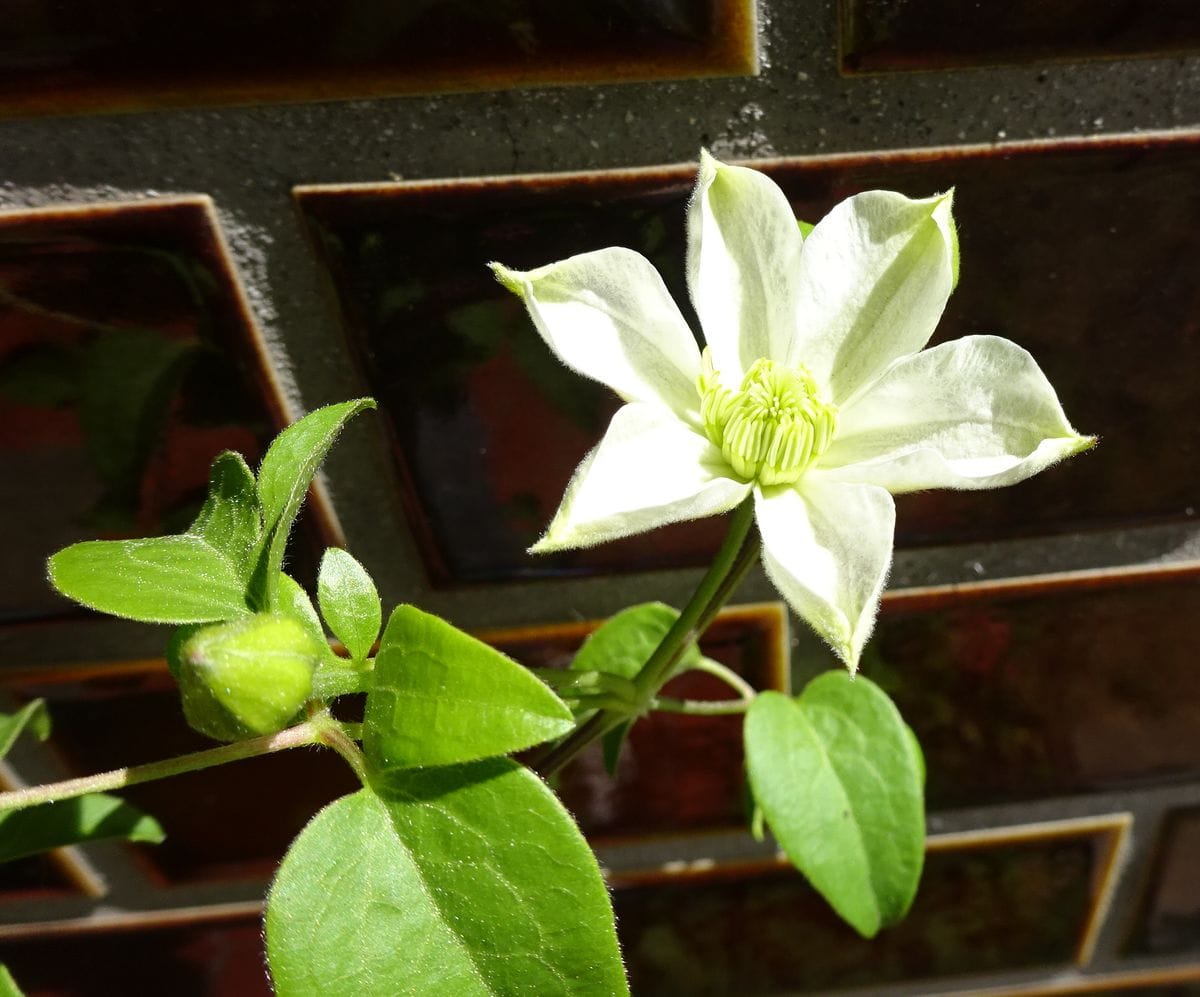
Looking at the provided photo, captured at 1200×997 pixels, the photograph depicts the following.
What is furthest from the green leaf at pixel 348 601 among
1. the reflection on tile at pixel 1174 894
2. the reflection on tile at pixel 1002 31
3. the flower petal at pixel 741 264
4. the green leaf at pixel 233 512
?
the reflection on tile at pixel 1174 894

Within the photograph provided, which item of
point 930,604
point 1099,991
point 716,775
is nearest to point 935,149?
point 930,604

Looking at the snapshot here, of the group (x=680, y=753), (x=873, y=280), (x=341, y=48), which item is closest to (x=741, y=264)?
(x=873, y=280)

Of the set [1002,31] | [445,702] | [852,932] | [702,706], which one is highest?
[1002,31]

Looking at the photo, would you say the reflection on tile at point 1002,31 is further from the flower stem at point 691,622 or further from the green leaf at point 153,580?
the green leaf at point 153,580

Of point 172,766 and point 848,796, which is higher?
point 172,766

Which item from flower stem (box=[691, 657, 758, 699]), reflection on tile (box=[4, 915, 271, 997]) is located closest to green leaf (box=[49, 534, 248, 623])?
flower stem (box=[691, 657, 758, 699])

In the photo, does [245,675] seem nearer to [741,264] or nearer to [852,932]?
[741,264]
